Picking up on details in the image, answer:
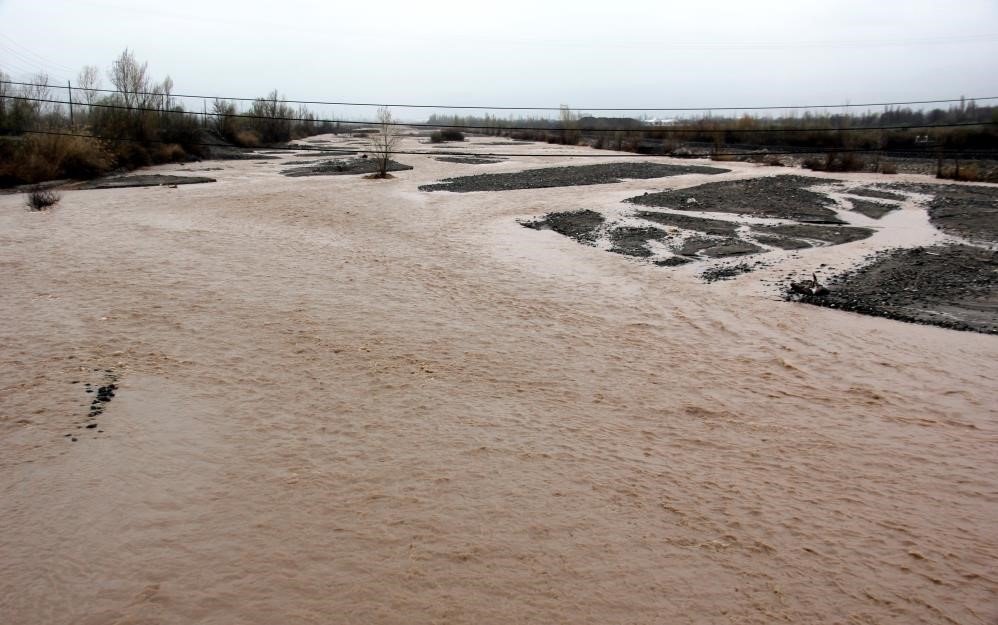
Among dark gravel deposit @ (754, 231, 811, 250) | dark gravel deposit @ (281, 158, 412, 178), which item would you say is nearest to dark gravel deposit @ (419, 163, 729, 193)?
dark gravel deposit @ (281, 158, 412, 178)

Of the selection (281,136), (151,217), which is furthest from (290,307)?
(281,136)

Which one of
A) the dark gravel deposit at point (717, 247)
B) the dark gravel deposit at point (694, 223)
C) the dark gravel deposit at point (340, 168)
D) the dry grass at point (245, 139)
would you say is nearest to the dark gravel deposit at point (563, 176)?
the dark gravel deposit at point (340, 168)

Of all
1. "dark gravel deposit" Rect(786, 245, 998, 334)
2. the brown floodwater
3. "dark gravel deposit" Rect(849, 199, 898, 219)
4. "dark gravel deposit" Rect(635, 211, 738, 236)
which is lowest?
the brown floodwater

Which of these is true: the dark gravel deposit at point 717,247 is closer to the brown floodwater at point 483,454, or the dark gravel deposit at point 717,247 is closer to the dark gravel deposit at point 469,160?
the brown floodwater at point 483,454

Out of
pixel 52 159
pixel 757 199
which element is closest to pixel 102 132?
pixel 52 159

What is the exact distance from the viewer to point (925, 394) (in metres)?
5.78

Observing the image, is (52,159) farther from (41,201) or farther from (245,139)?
(245,139)

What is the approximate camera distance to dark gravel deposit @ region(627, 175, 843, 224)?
14.1 m

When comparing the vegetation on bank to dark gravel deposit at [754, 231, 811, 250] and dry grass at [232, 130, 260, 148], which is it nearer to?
dry grass at [232, 130, 260, 148]

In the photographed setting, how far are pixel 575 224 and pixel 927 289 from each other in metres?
6.55

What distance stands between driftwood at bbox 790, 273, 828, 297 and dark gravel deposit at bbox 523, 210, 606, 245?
4061 mm

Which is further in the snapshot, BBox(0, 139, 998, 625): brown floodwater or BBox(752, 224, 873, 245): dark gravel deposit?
BBox(752, 224, 873, 245): dark gravel deposit

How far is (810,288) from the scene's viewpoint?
8508 millimetres

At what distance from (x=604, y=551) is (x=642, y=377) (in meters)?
2.68
